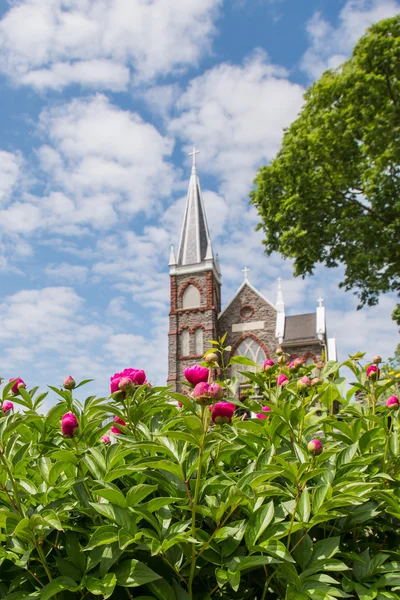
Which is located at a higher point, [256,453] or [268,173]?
[268,173]

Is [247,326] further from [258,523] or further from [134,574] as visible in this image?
[134,574]

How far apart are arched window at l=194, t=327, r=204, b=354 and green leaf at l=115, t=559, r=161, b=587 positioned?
24706 mm

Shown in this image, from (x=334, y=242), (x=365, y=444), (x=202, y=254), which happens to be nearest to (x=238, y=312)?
(x=202, y=254)

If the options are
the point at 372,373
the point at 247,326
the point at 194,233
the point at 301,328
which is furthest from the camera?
the point at 194,233

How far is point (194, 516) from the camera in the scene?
1346mm

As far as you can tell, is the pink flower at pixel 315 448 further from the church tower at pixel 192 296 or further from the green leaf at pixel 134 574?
the church tower at pixel 192 296

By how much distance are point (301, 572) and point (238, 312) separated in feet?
85.4

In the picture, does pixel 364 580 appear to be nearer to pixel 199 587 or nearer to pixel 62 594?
pixel 199 587

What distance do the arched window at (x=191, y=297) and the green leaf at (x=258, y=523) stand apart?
84.3ft

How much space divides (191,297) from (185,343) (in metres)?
2.74

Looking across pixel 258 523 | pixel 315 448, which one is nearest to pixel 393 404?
pixel 315 448

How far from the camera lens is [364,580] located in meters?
1.49

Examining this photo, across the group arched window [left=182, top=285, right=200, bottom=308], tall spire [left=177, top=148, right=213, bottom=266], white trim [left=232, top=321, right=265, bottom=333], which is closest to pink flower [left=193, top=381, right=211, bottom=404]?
white trim [left=232, top=321, right=265, bottom=333]

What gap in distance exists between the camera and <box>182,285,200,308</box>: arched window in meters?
27.3
